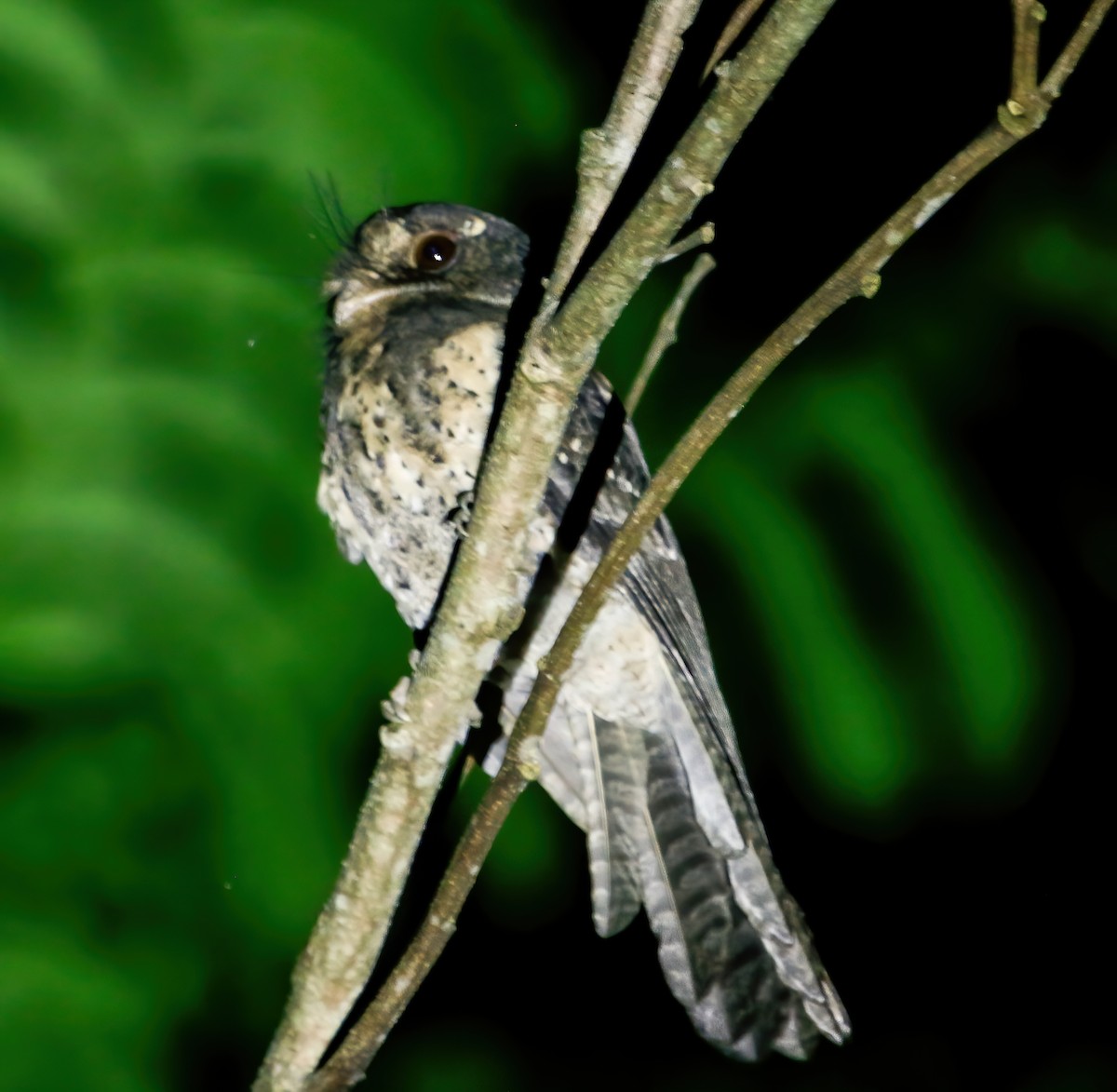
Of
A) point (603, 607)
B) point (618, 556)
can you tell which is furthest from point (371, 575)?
point (618, 556)

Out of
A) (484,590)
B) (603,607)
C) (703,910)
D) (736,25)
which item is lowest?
(703,910)

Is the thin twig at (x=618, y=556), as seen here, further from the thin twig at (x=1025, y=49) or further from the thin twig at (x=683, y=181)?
the thin twig at (x=683, y=181)

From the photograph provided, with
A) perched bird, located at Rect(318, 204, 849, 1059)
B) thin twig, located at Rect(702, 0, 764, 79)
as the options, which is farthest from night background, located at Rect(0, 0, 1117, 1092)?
thin twig, located at Rect(702, 0, 764, 79)

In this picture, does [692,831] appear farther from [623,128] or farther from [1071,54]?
[1071,54]

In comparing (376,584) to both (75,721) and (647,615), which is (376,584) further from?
(75,721)

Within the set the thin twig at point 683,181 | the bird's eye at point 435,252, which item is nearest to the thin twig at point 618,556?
the thin twig at point 683,181

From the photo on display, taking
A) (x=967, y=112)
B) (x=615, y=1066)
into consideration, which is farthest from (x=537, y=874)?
(x=967, y=112)

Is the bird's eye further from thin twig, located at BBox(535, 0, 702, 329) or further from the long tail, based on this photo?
thin twig, located at BBox(535, 0, 702, 329)
